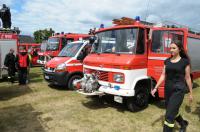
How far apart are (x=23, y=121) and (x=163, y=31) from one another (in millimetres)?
4717

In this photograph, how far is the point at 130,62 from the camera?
649 centimetres

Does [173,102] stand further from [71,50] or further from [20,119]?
[71,50]

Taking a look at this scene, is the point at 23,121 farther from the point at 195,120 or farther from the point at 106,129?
the point at 195,120

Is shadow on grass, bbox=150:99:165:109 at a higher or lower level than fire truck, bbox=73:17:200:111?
lower

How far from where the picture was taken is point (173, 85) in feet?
15.2

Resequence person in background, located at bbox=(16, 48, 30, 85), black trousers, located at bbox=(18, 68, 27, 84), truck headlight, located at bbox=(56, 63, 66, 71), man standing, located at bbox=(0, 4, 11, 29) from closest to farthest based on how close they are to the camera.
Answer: truck headlight, located at bbox=(56, 63, 66, 71)
person in background, located at bbox=(16, 48, 30, 85)
black trousers, located at bbox=(18, 68, 27, 84)
man standing, located at bbox=(0, 4, 11, 29)

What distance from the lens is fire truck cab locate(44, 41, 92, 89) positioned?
9.73 metres

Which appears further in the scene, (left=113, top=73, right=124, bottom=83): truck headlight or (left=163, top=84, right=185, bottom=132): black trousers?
(left=113, top=73, right=124, bottom=83): truck headlight

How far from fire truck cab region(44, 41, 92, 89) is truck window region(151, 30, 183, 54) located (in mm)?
3337

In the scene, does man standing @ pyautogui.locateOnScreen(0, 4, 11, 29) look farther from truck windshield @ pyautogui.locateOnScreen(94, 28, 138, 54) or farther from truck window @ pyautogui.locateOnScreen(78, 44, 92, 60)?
truck windshield @ pyautogui.locateOnScreen(94, 28, 138, 54)

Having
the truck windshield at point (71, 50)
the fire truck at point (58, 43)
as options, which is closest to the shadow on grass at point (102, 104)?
the truck windshield at point (71, 50)

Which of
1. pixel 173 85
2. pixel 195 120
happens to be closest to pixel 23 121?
pixel 173 85

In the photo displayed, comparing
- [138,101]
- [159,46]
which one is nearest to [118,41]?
[159,46]

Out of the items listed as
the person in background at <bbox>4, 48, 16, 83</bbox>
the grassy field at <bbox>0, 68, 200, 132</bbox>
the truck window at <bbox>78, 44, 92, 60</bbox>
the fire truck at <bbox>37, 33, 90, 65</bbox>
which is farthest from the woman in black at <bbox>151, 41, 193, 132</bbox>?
the fire truck at <bbox>37, 33, 90, 65</bbox>
